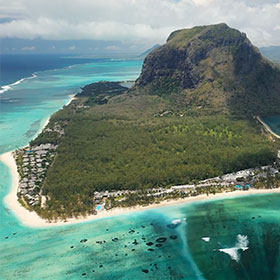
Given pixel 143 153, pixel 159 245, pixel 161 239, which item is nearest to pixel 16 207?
pixel 161 239

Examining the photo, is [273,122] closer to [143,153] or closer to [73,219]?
[143,153]

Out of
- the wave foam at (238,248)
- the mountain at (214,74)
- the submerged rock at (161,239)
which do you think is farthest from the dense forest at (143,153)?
the wave foam at (238,248)

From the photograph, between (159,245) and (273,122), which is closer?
(159,245)

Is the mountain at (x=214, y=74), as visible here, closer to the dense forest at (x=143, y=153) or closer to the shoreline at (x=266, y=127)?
the shoreline at (x=266, y=127)

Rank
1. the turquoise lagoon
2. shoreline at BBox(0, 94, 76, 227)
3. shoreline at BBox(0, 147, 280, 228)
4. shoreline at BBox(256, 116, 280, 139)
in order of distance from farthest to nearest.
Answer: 1. shoreline at BBox(256, 116, 280, 139)
2. shoreline at BBox(0, 94, 76, 227)
3. shoreline at BBox(0, 147, 280, 228)
4. the turquoise lagoon

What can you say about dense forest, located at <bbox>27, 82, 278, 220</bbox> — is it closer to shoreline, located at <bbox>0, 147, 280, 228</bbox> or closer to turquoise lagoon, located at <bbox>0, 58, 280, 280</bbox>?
shoreline, located at <bbox>0, 147, 280, 228</bbox>

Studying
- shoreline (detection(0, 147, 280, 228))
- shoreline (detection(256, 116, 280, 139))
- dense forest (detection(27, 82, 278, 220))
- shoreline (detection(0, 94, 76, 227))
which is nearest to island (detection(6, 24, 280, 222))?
dense forest (detection(27, 82, 278, 220))
